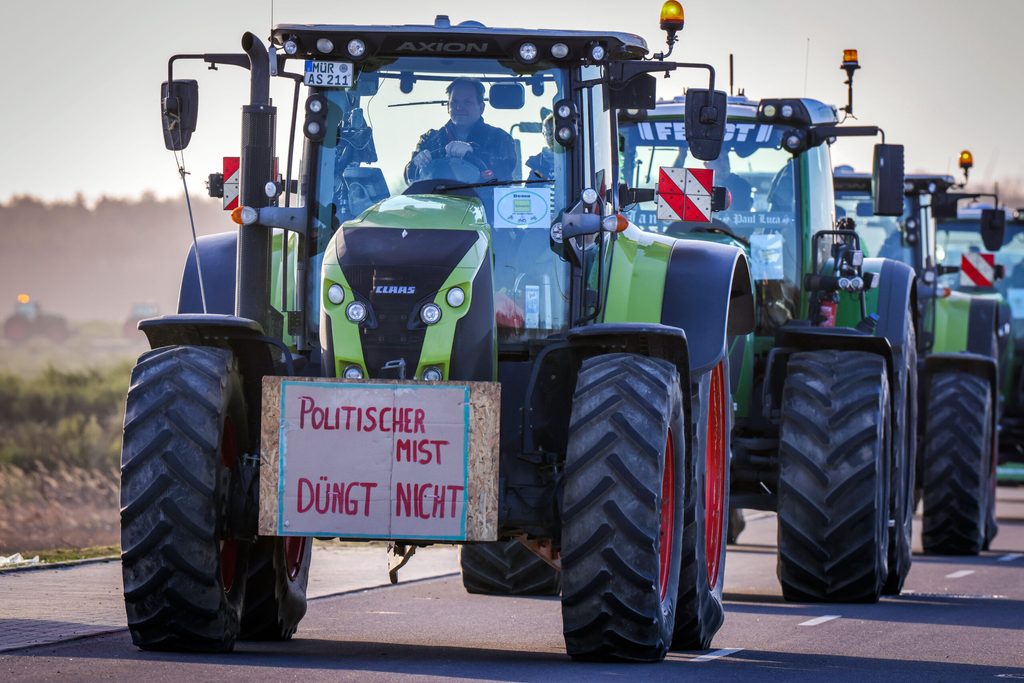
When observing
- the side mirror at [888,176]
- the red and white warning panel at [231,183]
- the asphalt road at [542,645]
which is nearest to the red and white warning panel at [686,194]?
the side mirror at [888,176]

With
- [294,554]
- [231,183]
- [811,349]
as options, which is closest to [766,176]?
[811,349]

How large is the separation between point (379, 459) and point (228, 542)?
1359mm

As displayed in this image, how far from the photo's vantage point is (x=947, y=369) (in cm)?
1994

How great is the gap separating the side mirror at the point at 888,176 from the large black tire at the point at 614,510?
240 inches

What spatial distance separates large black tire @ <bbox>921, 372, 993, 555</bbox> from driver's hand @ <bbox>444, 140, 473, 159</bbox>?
9.23m

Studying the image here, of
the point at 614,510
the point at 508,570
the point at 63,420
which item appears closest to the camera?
the point at 614,510

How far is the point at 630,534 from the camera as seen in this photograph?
10070mm

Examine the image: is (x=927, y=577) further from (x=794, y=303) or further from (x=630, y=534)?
(x=630, y=534)

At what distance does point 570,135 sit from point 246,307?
1825 millimetres

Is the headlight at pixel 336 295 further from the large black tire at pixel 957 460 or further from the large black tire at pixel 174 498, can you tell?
the large black tire at pixel 957 460

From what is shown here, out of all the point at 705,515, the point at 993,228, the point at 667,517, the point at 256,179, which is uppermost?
the point at 256,179

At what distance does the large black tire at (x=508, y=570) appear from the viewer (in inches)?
584

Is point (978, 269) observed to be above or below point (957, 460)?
above

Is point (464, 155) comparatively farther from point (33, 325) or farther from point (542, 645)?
point (33, 325)
